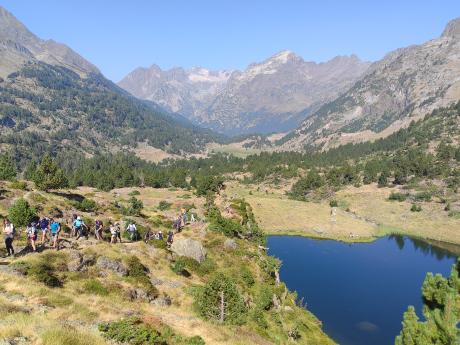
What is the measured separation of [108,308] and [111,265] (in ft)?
31.1

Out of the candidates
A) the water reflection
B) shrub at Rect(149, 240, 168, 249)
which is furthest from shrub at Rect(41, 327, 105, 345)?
the water reflection

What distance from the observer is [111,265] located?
3744cm

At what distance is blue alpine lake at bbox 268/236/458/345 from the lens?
6316 cm

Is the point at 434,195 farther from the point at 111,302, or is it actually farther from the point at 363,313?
the point at 111,302

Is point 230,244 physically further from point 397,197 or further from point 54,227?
point 397,197

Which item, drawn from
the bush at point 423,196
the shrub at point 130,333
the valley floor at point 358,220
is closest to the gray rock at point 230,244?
the shrub at point 130,333

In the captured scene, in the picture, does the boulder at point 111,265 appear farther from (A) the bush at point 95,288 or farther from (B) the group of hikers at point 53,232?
(B) the group of hikers at point 53,232

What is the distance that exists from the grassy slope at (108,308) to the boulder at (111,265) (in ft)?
2.75

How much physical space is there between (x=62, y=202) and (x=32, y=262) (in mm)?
35236

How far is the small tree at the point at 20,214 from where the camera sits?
44003 mm

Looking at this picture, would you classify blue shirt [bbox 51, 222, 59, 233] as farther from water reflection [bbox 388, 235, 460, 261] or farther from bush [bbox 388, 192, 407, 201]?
bush [bbox 388, 192, 407, 201]

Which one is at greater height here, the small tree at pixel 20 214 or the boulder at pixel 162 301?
the small tree at pixel 20 214

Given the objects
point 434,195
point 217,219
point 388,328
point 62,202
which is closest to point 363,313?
point 388,328

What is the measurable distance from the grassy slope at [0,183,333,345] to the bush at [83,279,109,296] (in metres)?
0.25
